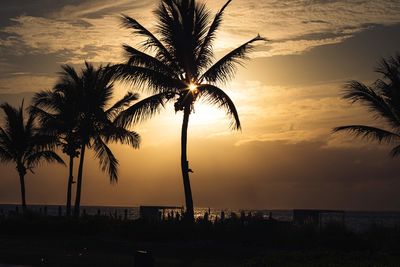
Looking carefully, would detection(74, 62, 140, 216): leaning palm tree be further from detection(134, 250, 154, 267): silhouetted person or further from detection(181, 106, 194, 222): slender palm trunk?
detection(134, 250, 154, 267): silhouetted person

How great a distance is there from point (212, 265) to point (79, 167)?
21432 millimetres

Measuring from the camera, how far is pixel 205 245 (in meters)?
21.1

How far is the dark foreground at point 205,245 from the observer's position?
16734 mm

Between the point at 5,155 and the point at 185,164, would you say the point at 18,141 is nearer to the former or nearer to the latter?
the point at 5,155

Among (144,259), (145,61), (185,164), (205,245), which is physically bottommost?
(205,245)

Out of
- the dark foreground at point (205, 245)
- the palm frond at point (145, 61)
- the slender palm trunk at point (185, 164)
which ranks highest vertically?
the palm frond at point (145, 61)

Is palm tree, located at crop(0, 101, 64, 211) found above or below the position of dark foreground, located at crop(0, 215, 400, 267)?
above

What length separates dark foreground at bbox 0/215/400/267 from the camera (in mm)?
16734

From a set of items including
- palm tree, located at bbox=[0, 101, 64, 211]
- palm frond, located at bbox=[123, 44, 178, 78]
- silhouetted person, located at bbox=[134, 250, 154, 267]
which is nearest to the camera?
silhouetted person, located at bbox=[134, 250, 154, 267]

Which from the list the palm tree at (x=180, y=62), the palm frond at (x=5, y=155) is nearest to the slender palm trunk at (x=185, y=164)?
the palm tree at (x=180, y=62)

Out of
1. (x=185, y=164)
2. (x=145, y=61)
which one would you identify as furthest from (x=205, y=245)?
(x=145, y=61)

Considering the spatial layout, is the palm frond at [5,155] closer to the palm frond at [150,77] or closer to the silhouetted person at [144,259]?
the palm frond at [150,77]

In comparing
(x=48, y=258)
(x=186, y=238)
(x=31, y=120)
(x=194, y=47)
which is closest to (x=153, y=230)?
(x=186, y=238)

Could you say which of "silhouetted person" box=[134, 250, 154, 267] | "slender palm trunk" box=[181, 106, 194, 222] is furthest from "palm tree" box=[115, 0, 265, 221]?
"silhouetted person" box=[134, 250, 154, 267]
